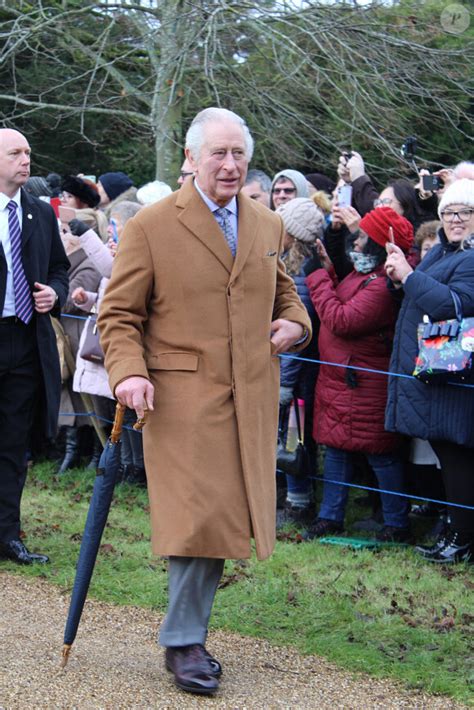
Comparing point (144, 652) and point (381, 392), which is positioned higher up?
point (381, 392)

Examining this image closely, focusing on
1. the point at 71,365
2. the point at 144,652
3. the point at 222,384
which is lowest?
the point at 144,652

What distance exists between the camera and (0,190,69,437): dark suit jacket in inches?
254

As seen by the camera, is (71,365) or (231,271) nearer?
(231,271)

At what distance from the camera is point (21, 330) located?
21.1 feet

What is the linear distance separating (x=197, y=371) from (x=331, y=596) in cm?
185

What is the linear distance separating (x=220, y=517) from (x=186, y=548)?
0.18 metres

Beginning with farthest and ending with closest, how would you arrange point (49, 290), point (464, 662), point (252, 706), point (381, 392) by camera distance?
1. point (381, 392)
2. point (49, 290)
3. point (464, 662)
4. point (252, 706)

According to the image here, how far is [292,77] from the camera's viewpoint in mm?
9680

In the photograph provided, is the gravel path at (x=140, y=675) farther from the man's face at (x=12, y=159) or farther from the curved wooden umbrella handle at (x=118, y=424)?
the man's face at (x=12, y=159)

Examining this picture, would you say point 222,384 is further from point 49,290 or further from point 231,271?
point 49,290

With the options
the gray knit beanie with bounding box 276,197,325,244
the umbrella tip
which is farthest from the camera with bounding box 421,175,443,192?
the umbrella tip

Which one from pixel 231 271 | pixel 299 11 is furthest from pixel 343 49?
pixel 231 271

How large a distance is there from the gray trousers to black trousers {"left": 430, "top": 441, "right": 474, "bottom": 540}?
2288mm

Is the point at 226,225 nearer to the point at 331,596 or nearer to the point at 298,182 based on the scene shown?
the point at 331,596
